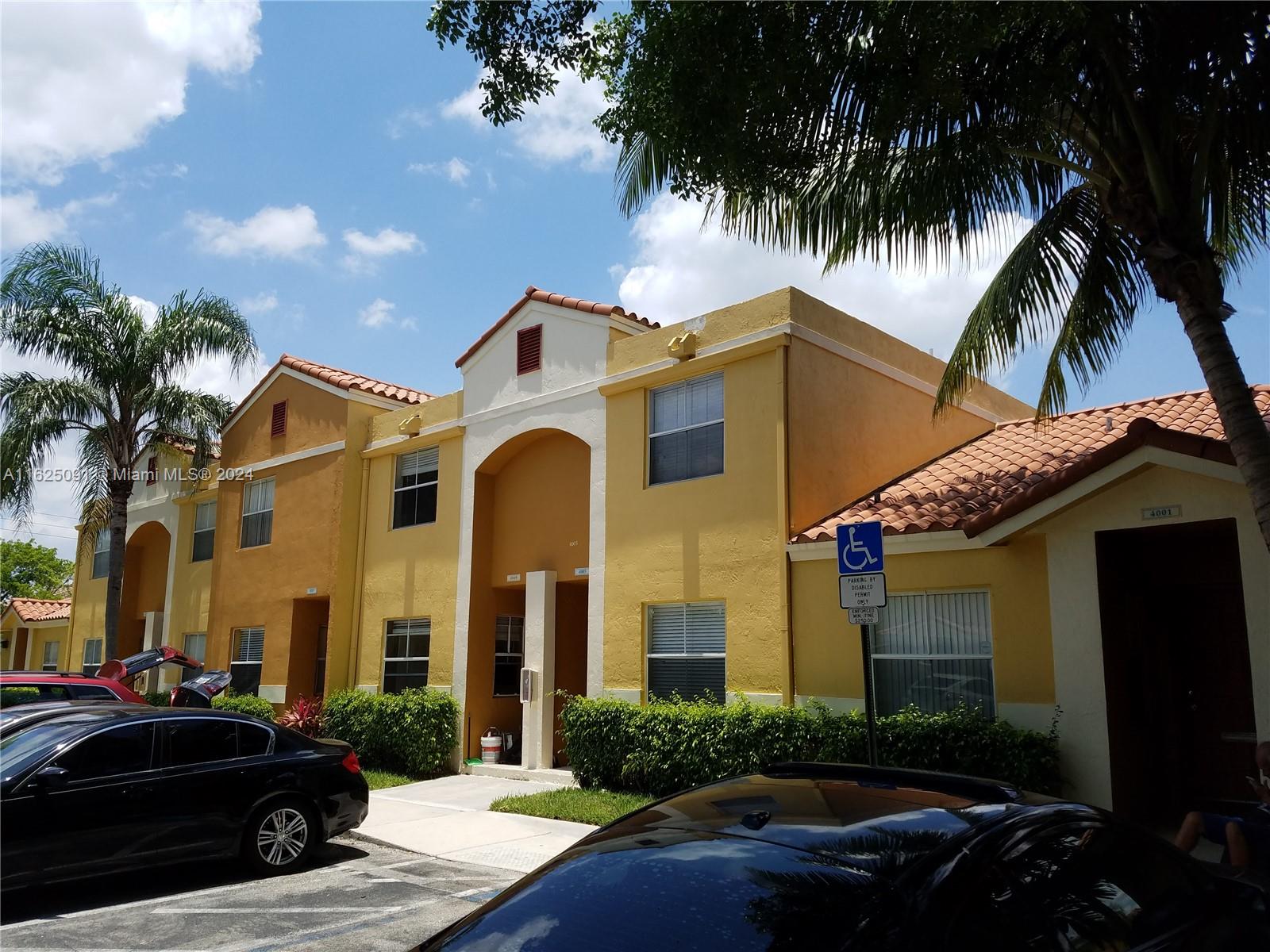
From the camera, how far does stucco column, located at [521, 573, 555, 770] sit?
15.0 m

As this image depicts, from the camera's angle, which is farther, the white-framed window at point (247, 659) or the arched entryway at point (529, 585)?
the white-framed window at point (247, 659)

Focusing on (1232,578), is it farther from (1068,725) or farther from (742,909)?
(742,909)

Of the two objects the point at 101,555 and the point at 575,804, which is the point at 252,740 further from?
the point at 101,555

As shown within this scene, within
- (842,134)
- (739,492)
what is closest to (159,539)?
(739,492)

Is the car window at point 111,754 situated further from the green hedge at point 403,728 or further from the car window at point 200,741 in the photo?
the green hedge at point 403,728

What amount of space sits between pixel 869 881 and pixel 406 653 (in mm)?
15445

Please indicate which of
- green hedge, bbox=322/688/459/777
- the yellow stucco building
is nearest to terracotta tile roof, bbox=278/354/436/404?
the yellow stucco building

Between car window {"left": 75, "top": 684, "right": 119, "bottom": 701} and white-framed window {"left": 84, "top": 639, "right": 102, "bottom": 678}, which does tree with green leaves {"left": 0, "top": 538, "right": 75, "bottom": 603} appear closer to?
white-framed window {"left": 84, "top": 639, "right": 102, "bottom": 678}

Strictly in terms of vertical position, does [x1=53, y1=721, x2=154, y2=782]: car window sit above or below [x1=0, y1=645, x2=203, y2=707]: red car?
below

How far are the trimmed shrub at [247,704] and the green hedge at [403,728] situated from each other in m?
2.54

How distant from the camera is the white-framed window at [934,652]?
10.6 meters

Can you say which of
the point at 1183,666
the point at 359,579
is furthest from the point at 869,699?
the point at 359,579

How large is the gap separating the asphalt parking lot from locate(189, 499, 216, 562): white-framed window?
15.1 meters

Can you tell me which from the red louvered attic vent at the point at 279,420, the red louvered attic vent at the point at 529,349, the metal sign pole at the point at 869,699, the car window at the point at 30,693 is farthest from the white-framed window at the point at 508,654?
the metal sign pole at the point at 869,699
